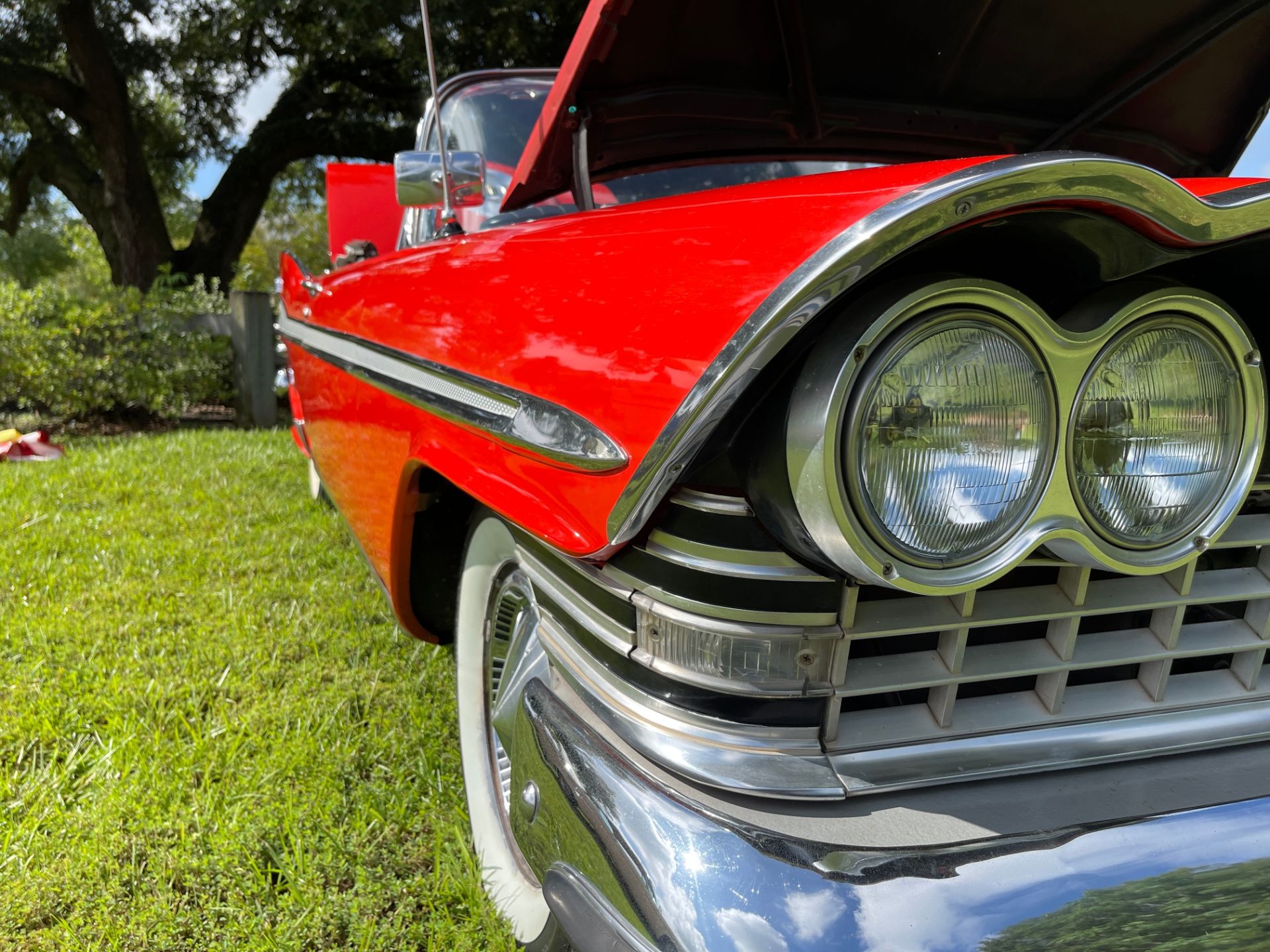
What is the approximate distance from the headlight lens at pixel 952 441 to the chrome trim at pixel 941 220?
0.11m

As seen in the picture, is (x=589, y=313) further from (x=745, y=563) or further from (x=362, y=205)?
(x=362, y=205)

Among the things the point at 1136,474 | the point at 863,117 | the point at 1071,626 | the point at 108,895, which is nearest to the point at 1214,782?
the point at 1071,626

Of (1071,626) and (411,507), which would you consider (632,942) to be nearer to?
(1071,626)

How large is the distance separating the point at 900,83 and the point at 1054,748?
4.93ft

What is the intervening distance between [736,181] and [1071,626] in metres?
1.33

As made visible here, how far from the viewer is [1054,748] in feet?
3.26

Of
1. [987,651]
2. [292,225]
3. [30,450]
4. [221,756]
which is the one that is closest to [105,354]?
[30,450]

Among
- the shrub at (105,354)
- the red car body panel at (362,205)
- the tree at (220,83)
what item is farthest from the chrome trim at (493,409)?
the tree at (220,83)

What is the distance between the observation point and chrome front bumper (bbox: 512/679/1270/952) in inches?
31.6

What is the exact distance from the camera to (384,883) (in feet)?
5.50

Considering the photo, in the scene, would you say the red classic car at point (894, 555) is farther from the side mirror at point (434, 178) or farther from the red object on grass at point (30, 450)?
the red object on grass at point (30, 450)

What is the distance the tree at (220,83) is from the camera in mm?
9133

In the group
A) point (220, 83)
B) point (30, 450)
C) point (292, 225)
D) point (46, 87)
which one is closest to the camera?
point (30, 450)

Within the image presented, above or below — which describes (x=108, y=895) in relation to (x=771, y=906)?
below
